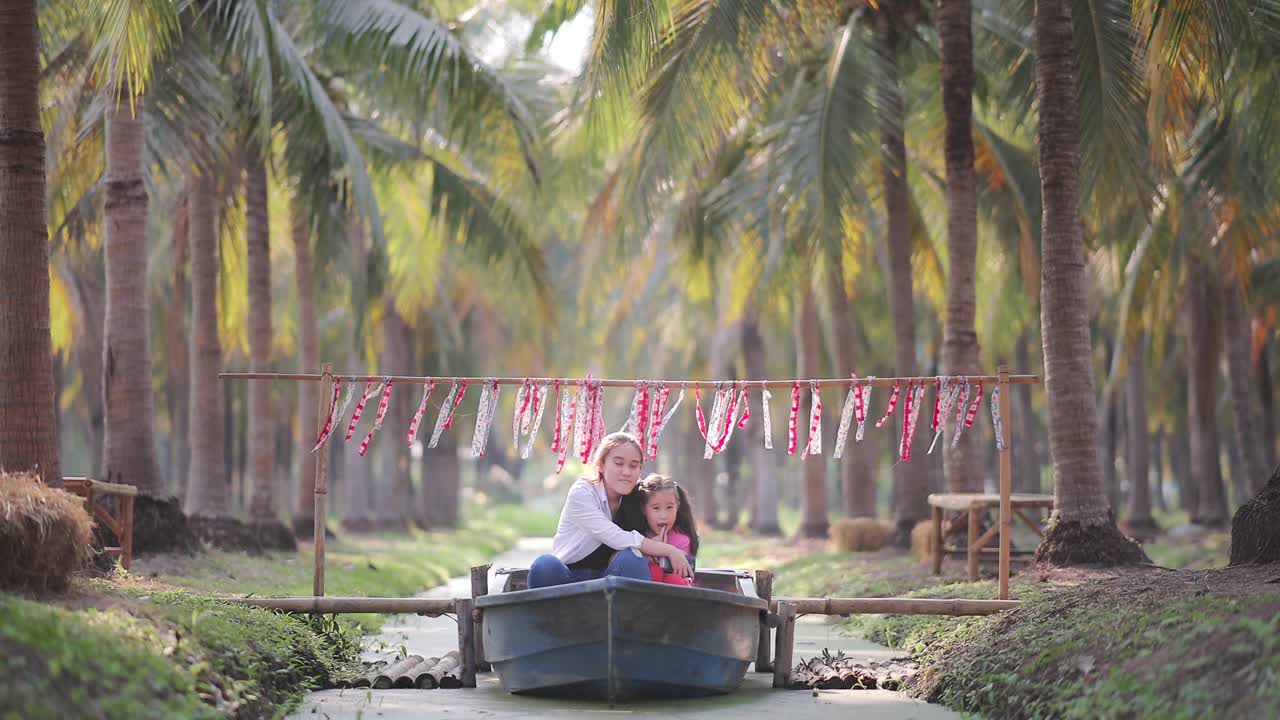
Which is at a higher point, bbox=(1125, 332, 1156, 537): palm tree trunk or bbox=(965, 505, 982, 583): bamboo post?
bbox=(1125, 332, 1156, 537): palm tree trunk

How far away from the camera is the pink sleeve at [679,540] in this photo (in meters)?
11.8

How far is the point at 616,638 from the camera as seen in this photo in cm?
1005

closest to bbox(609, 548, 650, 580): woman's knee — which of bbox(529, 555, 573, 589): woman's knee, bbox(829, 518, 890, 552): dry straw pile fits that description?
bbox(529, 555, 573, 589): woman's knee

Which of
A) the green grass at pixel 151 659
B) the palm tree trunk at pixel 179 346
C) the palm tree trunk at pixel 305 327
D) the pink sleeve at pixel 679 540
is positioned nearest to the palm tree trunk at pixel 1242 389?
the palm tree trunk at pixel 305 327

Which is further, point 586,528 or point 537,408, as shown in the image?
point 537,408

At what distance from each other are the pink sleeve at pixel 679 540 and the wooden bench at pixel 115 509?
523 cm

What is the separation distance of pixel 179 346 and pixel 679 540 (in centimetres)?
2118

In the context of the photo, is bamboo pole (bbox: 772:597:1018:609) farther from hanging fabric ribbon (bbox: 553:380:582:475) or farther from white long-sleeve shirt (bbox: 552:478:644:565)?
hanging fabric ribbon (bbox: 553:380:582:475)

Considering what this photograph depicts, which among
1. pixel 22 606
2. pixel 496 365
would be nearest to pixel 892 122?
pixel 22 606

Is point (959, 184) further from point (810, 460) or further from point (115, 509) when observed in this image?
point (810, 460)

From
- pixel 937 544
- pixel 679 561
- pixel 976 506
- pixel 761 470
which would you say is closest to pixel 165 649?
pixel 679 561

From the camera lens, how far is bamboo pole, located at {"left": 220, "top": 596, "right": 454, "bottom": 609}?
12109 mm

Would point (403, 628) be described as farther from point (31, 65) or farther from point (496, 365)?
point (496, 365)

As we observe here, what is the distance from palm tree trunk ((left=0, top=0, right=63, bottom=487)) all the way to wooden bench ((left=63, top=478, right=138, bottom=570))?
1.79m
